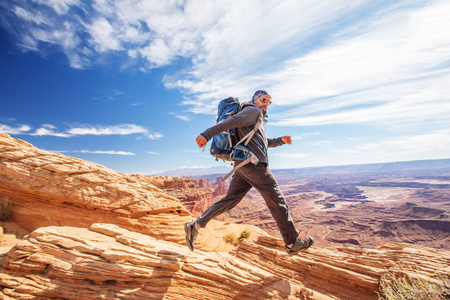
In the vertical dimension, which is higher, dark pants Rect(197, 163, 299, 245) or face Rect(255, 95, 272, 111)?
face Rect(255, 95, 272, 111)

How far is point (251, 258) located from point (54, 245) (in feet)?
12.2

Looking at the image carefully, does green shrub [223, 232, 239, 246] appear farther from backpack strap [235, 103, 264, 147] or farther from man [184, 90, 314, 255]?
backpack strap [235, 103, 264, 147]

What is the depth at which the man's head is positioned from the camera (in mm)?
3143

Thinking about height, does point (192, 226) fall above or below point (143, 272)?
above

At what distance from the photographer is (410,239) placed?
4325cm

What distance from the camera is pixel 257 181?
2.80m

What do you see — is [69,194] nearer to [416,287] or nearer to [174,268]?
[174,268]

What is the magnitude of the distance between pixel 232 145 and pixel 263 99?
37.9 inches

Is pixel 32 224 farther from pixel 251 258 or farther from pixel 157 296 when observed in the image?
pixel 251 258

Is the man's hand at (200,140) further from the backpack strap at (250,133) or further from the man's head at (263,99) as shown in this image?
the man's head at (263,99)

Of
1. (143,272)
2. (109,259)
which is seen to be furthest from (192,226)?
(109,259)

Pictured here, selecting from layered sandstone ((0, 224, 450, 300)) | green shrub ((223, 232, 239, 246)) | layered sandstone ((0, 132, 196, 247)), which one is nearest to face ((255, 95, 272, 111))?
layered sandstone ((0, 224, 450, 300))

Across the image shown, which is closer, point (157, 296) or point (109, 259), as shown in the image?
point (157, 296)

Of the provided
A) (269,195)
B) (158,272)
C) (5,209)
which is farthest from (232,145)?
(5,209)
